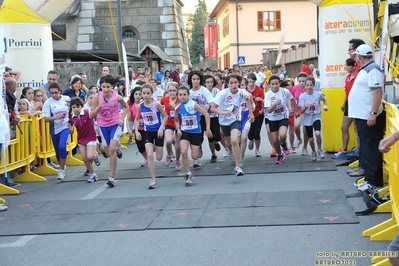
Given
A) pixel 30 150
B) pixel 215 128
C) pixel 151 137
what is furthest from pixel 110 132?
pixel 215 128

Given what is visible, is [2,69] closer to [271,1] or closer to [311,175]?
→ [311,175]

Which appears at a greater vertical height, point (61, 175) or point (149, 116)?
point (149, 116)

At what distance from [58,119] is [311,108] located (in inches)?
193

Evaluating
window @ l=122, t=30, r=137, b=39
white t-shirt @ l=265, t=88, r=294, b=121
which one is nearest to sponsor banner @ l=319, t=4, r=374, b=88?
white t-shirt @ l=265, t=88, r=294, b=121

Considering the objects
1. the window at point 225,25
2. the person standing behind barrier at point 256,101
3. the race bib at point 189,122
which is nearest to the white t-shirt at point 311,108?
the person standing behind barrier at point 256,101

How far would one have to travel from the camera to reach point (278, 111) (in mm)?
13312

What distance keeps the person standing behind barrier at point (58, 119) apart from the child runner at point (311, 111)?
15.3ft

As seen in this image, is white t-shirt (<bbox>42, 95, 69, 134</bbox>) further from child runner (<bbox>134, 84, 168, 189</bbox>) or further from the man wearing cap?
the man wearing cap

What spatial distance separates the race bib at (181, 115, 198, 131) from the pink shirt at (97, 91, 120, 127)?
1164 mm

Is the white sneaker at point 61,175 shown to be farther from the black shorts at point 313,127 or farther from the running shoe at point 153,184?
the black shorts at point 313,127

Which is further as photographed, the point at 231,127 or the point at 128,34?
the point at 128,34

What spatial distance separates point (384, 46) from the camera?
358 inches

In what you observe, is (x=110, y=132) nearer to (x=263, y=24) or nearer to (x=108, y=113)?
(x=108, y=113)

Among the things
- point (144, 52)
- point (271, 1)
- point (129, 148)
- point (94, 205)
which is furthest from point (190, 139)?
point (271, 1)
